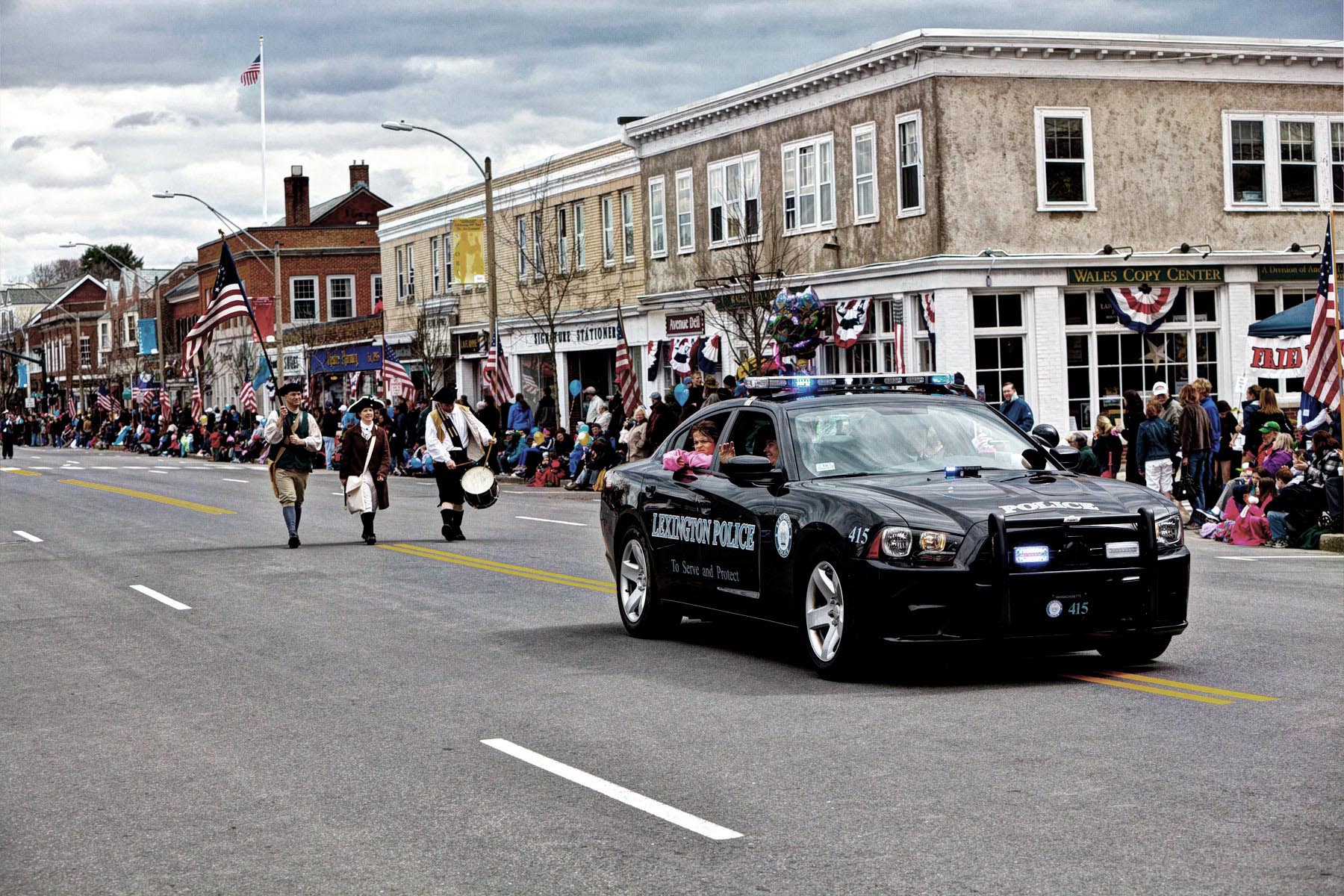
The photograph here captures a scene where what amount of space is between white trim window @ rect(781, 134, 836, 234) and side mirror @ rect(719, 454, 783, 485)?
26.8 metres

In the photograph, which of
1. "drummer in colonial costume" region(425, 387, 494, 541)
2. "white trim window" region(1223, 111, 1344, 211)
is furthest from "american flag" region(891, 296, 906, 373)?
"drummer in colonial costume" region(425, 387, 494, 541)

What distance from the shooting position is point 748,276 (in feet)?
124

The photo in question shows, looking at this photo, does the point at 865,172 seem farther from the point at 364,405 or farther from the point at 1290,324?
the point at 364,405

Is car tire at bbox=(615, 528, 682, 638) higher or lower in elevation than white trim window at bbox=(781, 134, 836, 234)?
lower

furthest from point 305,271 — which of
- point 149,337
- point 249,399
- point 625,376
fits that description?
point 625,376

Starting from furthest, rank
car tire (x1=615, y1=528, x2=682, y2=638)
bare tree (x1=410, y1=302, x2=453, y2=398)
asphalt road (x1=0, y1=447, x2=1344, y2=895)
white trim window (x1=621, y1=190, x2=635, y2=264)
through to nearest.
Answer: bare tree (x1=410, y1=302, x2=453, y2=398) → white trim window (x1=621, y1=190, x2=635, y2=264) → car tire (x1=615, y1=528, x2=682, y2=638) → asphalt road (x1=0, y1=447, x2=1344, y2=895)

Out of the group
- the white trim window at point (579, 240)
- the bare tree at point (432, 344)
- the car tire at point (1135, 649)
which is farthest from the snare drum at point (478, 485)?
the bare tree at point (432, 344)

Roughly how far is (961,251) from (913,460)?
2375cm

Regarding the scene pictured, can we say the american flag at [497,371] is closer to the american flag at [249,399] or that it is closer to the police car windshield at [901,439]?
the american flag at [249,399]

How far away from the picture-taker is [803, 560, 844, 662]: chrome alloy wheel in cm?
988

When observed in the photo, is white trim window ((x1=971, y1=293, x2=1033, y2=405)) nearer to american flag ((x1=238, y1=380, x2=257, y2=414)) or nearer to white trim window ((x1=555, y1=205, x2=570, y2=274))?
white trim window ((x1=555, y1=205, x2=570, y2=274))

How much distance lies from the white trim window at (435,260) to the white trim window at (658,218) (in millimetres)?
15139

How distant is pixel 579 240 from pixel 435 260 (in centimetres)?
1130

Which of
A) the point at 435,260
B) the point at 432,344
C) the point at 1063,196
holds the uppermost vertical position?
the point at 435,260
